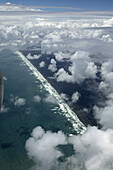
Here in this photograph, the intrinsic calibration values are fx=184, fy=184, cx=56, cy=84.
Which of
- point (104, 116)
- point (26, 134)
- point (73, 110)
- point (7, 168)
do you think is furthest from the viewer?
point (73, 110)

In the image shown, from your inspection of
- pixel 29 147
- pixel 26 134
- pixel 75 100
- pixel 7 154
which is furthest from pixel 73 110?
pixel 7 154

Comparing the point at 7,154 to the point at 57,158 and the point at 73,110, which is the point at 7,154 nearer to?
the point at 57,158

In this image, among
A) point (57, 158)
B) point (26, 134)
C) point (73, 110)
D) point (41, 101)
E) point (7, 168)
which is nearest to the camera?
point (7, 168)

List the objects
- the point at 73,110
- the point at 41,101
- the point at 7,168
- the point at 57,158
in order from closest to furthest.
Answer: the point at 7,168 → the point at 57,158 → the point at 73,110 → the point at 41,101

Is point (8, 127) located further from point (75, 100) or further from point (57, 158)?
point (75, 100)

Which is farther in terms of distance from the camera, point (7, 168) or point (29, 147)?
point (29, 147)

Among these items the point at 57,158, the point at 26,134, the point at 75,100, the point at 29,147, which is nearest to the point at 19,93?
the point at 75,100

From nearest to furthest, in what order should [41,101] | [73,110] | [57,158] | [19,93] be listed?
[57,158] < [73,110] < [41,101] < [19,93]

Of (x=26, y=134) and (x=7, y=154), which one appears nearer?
(x=7, y=154)
